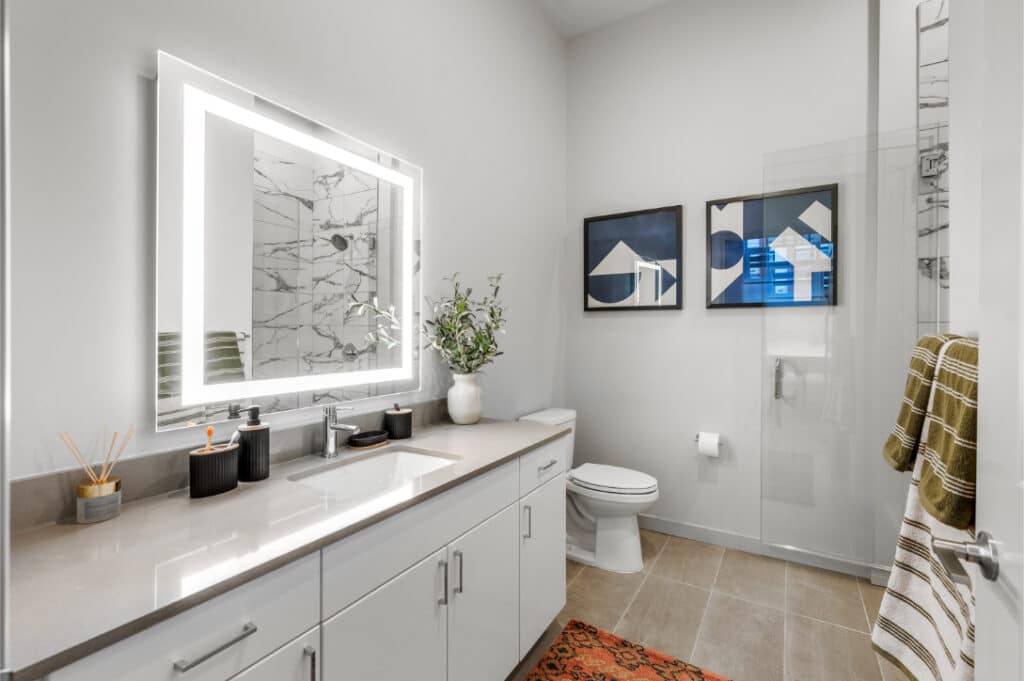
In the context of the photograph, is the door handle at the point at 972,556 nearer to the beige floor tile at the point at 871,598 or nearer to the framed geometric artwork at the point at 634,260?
the beige floor tile at the point at 871,598

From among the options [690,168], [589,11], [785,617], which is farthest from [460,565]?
[589,11]

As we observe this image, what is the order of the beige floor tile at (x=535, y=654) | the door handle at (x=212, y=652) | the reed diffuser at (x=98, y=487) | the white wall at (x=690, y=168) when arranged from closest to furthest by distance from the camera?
1. the door handle at (x=212, y=652)
2. the reed diffuser at (x=98, y=487)
3. the beige floor tile at (x=535, y=654)
4. the white wall at (x=690, y=168)

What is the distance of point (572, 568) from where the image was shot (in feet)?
8.00

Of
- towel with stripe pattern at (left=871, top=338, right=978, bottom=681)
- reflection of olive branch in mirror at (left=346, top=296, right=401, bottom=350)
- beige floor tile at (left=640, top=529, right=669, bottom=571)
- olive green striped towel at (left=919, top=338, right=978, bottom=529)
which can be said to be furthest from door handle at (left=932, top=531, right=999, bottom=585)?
beige floor tile at (left=640, top=529, right=669, bottom=571)

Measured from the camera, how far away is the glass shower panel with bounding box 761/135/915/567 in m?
2.15

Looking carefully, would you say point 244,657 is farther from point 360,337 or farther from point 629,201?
point 629,201

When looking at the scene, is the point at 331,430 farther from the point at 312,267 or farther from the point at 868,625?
the point at 868,625

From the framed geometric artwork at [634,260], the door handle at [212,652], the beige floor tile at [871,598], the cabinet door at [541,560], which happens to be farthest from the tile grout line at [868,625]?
the door handle at [212,652]

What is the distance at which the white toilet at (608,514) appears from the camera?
2320mm

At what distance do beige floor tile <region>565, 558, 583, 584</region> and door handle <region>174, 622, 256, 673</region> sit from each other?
5.99ft

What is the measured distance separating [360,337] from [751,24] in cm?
270

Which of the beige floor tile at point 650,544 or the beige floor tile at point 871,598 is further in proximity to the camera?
the beige floor tile at point 650,544

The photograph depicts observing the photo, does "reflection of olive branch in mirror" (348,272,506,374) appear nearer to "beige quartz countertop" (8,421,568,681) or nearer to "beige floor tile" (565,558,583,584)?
"beige quartz countertop" (8,421,568,681)

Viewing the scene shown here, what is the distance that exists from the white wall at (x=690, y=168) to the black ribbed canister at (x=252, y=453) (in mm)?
2161
